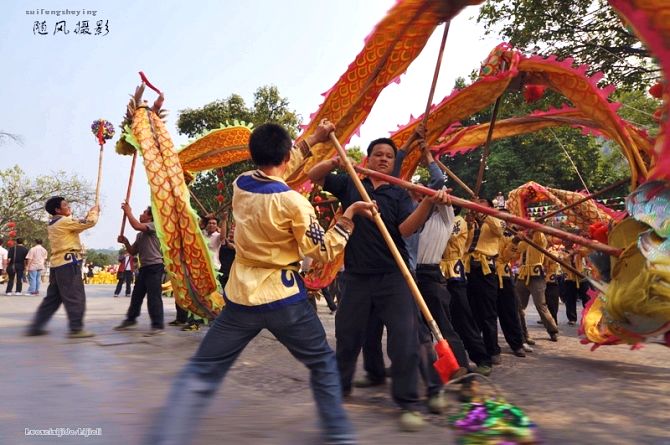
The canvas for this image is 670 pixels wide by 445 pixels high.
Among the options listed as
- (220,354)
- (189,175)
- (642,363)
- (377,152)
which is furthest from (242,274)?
(189,175)

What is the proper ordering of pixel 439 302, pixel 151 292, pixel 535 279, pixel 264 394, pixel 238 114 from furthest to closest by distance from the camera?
1. pixel 238 114
2. pixel 535 279
3. pixel 151 292
4. pixel 439 302
5. pixel 264 394

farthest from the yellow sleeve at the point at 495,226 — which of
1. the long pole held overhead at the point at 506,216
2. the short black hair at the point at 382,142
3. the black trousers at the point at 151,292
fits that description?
the black trousers at the point at 151,292

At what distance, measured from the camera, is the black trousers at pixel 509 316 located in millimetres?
6125

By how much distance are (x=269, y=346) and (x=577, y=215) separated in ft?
13.9

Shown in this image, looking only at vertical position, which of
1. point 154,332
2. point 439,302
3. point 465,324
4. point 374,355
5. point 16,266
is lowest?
point 154,332

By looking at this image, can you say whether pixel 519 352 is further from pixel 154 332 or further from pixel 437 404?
pixel 154 332

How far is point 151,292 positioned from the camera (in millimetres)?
6988

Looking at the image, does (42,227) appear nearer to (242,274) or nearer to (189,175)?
(189,175)

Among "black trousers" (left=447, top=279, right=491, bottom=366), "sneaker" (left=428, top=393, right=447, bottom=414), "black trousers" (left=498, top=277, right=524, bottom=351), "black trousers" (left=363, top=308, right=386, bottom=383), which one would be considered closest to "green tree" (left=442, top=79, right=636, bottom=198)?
"black trousers" (left=498, top=277, right=524, bottom=351)

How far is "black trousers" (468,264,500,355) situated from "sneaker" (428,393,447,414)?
2063mm

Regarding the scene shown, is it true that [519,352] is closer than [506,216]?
No

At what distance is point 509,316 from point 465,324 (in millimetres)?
1354

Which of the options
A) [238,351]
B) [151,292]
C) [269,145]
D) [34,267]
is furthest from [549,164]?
[238,351]

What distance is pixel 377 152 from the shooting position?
154 inches
